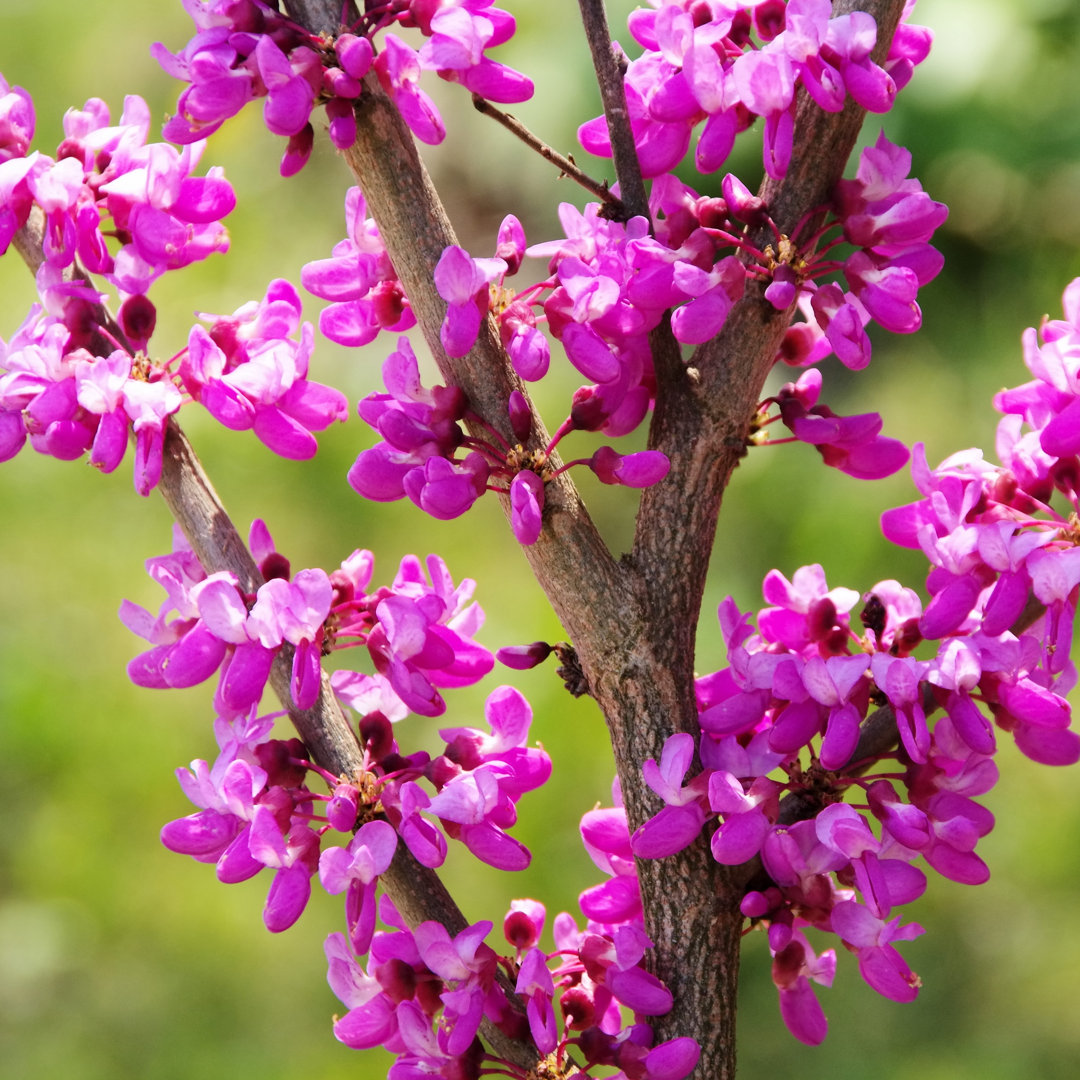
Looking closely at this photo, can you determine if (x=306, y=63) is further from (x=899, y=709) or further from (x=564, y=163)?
(x=899, y=709)

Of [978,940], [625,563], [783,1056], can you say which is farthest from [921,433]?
[625,563]

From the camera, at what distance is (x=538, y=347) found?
0.47 m

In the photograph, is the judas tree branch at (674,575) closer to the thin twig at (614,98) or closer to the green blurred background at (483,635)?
the thin twig at (614,98)

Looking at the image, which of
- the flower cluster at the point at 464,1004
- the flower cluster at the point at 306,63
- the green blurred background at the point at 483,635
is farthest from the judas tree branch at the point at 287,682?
the green blurred background at the point at 483,635

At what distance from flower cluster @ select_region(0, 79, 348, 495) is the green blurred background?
1.04 m

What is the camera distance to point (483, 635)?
1.79 metres

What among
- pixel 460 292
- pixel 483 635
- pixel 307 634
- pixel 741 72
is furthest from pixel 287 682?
pixel 483 635

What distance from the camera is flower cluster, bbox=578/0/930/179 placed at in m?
0.47

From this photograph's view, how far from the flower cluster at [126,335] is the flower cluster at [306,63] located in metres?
0.05

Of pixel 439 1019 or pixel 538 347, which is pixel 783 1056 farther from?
pixel 538 347

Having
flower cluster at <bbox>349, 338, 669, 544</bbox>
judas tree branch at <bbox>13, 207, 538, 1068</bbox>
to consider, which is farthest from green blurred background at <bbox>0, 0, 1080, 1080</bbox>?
flower cluster at <bbox>349, 338, 669, 544</bbox>

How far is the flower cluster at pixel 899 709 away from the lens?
483 mm

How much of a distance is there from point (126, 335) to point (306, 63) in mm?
141

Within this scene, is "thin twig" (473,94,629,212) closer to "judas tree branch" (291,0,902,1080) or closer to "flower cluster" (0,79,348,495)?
"judas tree branch" (291,0,902,1080)
